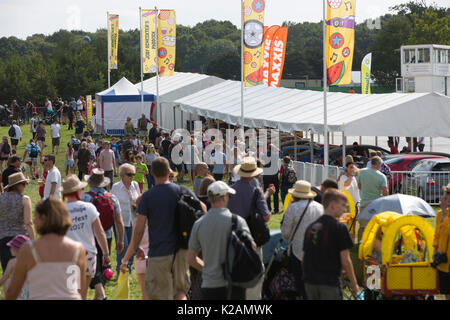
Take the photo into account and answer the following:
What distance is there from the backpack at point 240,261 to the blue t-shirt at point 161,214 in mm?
983

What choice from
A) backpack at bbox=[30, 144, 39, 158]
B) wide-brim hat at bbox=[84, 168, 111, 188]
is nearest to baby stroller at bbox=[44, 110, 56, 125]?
backpack at bbox=[30, 144, 39, 158]

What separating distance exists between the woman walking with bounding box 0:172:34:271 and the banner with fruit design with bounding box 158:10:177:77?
83.3 feet

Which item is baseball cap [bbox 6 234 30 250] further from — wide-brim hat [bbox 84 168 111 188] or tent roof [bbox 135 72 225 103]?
tent roof [bbox 135 72 225 103]

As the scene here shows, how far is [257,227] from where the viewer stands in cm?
745

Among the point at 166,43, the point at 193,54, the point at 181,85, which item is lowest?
the point at 181,85

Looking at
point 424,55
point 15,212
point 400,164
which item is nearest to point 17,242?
point 15,212

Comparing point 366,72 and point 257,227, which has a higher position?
point 366,72

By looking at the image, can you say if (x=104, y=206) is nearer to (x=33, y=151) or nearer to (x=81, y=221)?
(x=81, y=221)

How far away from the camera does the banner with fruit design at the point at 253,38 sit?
24.2 meters

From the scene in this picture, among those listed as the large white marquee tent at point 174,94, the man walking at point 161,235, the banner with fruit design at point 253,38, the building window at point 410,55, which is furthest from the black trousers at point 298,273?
the building window at point 410,55

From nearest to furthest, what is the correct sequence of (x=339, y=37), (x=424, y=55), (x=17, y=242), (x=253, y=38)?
(x=17, y=242), (x=339, y=37), (x=253, y=38), (x=424, y=55)

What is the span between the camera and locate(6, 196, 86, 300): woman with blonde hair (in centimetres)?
512

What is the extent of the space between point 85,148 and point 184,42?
446 feet

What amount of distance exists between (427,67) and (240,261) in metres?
56.6
